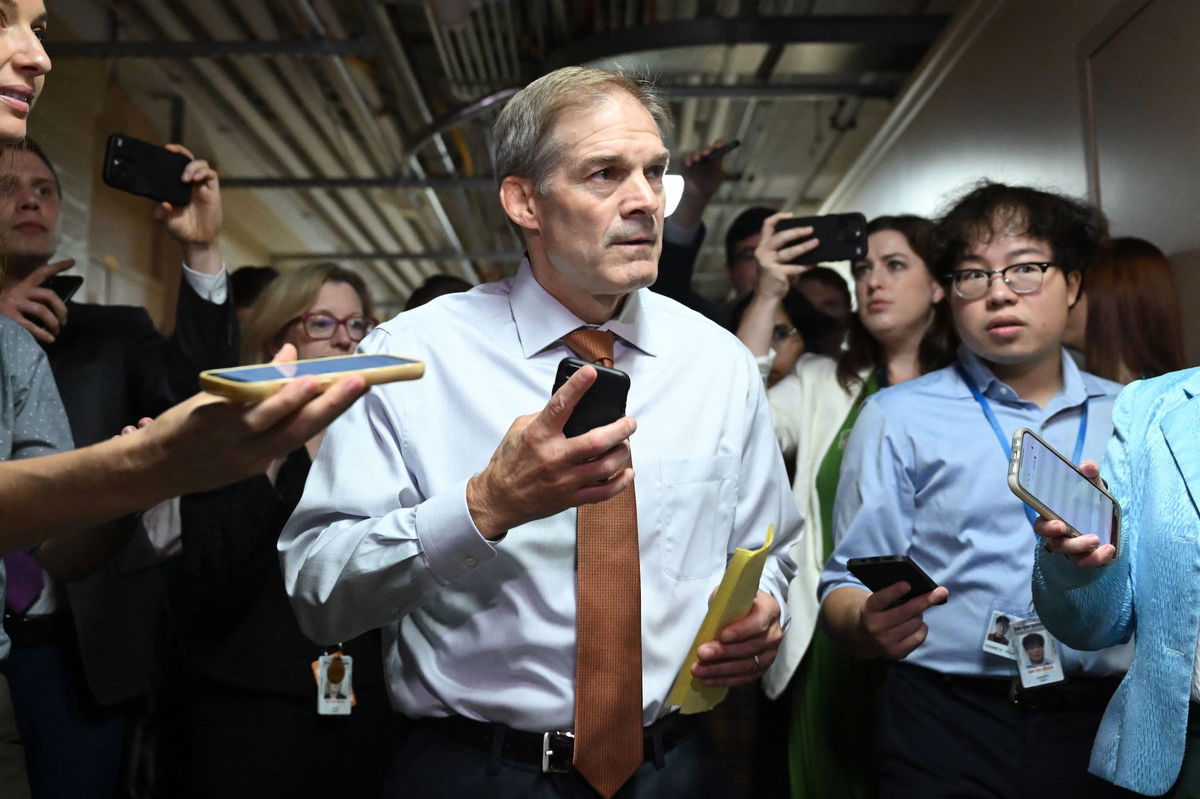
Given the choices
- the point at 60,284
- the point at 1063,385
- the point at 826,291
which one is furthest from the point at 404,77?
the point at 1063,385

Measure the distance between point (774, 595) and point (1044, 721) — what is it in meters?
0.63

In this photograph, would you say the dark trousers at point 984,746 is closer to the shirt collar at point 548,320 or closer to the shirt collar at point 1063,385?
the shirt collar at point 1063,385

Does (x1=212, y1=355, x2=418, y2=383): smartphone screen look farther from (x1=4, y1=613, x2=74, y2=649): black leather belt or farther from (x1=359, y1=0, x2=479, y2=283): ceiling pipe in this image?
(x1=359, y1=0, x2=479, y2=283): ceiling pipe

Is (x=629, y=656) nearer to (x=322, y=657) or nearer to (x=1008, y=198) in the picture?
(x=322, y=657)

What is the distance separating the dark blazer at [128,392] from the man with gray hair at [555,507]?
91 centimetres

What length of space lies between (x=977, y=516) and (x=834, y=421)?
0.77 m

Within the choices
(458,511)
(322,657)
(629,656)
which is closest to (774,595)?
(629,656)

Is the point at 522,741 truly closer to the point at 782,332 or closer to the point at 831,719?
the point at 831,719

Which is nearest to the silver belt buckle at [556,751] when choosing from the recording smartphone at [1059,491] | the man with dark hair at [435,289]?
the recording smartphone at [1059,491]

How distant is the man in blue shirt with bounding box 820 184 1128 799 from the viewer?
6.22 feet

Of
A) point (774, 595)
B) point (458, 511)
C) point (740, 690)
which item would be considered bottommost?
point (740, 690)

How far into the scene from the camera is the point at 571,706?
58.2 inches

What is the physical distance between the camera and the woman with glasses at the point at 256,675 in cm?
219

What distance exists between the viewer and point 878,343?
9.61 feet
